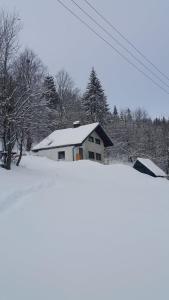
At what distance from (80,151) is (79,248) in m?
33.2

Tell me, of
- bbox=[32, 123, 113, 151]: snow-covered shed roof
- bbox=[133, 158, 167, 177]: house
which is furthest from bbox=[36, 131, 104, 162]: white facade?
bbox=[133, 158, 167, 177]: house

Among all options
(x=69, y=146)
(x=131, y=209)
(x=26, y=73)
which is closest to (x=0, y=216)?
(x=131, y=209)

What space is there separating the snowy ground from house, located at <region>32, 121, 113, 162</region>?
90.5 ft

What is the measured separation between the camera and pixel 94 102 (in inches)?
2276

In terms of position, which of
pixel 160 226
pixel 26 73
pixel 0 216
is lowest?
pixel 160 226

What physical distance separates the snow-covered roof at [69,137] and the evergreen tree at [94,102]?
1450 cm

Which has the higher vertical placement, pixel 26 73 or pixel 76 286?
pixel 26 73

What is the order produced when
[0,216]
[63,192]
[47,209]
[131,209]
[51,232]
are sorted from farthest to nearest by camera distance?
[63,192]
[131,209]
[47,209]
[0,216]
[51,232]

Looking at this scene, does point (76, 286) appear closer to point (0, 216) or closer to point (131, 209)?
point (0, 216)

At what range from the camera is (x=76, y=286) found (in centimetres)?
507

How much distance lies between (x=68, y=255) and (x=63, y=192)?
691cm

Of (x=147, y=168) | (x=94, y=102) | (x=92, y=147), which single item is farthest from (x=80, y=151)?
(x=94, y=102)

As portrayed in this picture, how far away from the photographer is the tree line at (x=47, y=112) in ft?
59.1

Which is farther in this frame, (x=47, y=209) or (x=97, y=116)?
(x=97, y=116)
